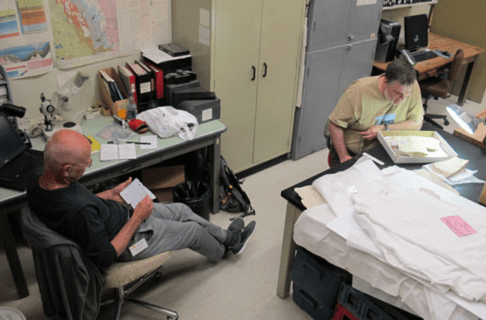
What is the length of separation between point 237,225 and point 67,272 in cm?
136

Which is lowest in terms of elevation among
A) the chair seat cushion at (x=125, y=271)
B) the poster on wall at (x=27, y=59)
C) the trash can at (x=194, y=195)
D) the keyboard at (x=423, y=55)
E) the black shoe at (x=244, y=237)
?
the black shoe at (x=244, y=237)

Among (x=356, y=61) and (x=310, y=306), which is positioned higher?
(x=356, y=61)

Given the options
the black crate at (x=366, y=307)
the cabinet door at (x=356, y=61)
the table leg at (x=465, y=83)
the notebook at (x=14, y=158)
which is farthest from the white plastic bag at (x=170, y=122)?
the table leg at (x=465, y=83)

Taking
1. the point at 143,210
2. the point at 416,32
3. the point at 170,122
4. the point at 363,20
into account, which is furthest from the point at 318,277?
the point at 416,32

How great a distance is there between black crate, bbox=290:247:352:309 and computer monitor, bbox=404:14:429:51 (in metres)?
3.31

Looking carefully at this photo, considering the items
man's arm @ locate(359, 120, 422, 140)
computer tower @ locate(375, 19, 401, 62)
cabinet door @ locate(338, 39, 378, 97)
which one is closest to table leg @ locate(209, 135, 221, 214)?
man's arm @ locate(359, 120, 422, 140)

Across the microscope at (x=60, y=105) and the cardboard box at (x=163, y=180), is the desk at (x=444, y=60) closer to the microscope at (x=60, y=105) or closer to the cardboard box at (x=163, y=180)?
the cardboard box at (x=163, y=180)

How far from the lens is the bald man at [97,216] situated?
1801mm

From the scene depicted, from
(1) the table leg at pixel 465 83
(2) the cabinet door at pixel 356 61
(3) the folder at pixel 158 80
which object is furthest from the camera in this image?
(1) the table leg at pixel 465 83

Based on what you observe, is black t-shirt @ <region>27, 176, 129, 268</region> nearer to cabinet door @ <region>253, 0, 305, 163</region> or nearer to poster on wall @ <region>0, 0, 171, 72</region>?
poster on wall @ <region>0, 0, 171, 72</region>

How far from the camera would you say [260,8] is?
10.2 feet

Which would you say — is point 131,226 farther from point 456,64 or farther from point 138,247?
point 456,64

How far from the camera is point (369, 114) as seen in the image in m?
2.74

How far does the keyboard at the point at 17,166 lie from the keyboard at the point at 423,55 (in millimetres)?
3833
